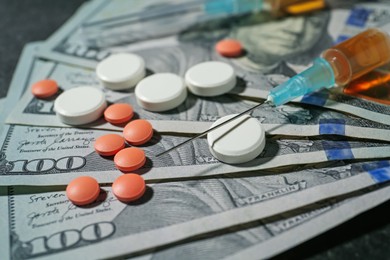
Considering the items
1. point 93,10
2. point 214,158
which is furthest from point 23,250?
point 93,10

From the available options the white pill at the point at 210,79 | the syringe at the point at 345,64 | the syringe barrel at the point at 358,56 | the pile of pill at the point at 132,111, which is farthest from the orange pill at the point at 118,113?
the syringe barrel at the point at 358,56

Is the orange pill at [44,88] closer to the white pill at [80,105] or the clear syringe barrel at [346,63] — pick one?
the white pill at [80,105]

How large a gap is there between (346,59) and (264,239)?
0.35 meters

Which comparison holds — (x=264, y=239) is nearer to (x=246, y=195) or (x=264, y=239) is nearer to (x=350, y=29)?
(x=246, y=195)

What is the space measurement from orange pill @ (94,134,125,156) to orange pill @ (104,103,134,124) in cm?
5

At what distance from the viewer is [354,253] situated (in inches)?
22.3

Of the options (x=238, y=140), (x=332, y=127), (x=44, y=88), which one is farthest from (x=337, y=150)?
(x=44, y=88)

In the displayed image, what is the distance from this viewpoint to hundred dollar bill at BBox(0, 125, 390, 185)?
→ 66cm

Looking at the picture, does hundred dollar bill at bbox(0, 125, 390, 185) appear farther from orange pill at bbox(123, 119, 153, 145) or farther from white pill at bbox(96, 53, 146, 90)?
white pill at bbox(96, 53, 146, 90)

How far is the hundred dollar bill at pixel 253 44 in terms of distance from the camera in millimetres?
850

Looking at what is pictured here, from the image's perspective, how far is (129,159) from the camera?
2.16 feet

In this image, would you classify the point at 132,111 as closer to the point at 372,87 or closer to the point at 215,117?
the point at 215,117

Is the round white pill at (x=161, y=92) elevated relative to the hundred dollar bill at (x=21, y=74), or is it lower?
elevated

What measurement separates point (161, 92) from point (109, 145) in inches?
5.6
